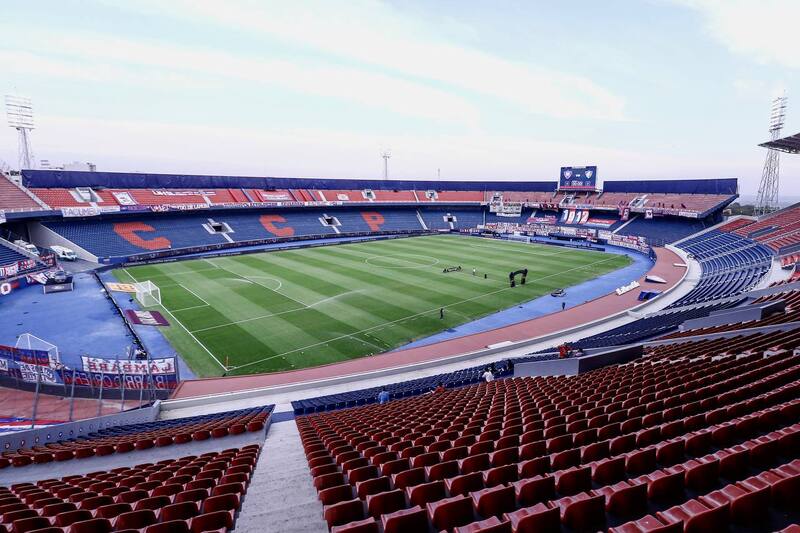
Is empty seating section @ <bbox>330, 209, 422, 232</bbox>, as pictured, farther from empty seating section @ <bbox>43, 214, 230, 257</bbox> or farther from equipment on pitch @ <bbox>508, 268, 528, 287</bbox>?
equipment on pitch @ <bbox>508, 268, 528, 287</bbox>

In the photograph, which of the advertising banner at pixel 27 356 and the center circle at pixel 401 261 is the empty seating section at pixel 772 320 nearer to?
the advertising banner at pixel 27 356

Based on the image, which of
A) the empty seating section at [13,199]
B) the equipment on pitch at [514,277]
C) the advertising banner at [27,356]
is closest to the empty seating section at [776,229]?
the equipment on pitch at [514,277]

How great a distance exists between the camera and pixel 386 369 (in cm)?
2109

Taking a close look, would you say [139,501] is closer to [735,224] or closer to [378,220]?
[735,224]

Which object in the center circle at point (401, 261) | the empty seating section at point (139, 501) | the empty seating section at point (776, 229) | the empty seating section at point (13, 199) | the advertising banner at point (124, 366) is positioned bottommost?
the advertising banner at point (124, 366)

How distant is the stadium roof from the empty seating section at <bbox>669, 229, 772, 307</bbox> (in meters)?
9.14

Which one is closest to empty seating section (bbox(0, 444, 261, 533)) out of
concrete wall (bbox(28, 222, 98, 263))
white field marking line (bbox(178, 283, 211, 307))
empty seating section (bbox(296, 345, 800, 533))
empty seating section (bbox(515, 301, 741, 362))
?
empty seating section (bbox(296, 345, 800, 533))

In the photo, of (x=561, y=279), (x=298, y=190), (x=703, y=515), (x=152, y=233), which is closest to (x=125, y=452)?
(x=703, y=515)

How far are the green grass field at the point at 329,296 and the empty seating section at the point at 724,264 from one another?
8439 millimetres

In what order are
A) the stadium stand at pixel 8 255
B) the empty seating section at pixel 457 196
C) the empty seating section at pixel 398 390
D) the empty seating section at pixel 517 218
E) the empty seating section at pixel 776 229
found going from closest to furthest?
the empty seating section at pixel 398 390 → the empty seating section at pixel 776 229 → the stadium stand at pixel 8 255 → the empty seating section at pixel 517 218 → the empty seating section at pixel 457 196

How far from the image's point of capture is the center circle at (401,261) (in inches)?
1793

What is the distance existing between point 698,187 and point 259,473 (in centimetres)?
7404

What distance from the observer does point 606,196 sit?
241ft

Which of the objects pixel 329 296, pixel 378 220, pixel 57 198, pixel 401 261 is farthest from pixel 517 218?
pixel 57 198
